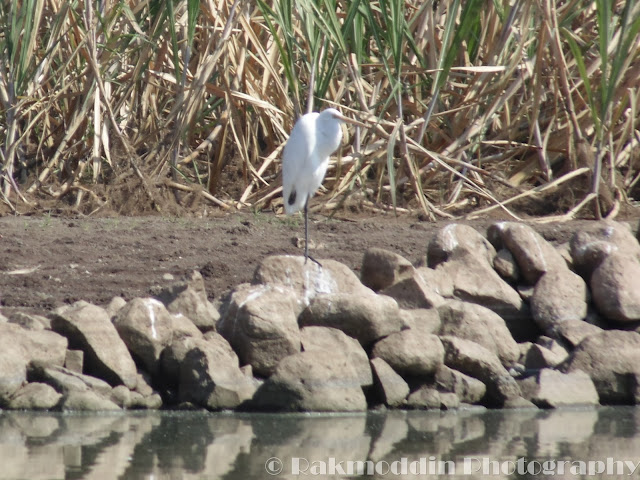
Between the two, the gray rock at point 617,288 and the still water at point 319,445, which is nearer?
the still water at point 319,445

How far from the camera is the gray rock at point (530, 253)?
6.06 metres

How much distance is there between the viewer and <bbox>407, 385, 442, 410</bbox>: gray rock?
195 inches

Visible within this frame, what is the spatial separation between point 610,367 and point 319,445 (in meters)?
1.84

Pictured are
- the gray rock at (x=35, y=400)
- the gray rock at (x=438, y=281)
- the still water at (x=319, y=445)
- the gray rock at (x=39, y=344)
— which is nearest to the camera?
the still water at (x=319, y=445)

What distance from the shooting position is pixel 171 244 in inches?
267

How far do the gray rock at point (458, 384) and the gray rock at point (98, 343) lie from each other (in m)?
1.54

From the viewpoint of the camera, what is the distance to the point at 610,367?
5227 mm

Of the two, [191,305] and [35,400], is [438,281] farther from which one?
[35,400]

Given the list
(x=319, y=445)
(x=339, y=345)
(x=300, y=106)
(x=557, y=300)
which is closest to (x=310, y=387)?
(x=339, y=345)

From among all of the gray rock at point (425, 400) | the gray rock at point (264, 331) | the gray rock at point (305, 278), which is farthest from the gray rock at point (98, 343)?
the gray rock at point (425, 400)

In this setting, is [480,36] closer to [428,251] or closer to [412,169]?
A: [412,169]

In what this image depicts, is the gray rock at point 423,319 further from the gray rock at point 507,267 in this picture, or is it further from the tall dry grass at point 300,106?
the tall dry grass at point 300,106

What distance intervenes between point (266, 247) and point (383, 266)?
1225 mm

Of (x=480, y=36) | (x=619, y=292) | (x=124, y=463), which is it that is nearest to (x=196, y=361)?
(x=124, y=463)
